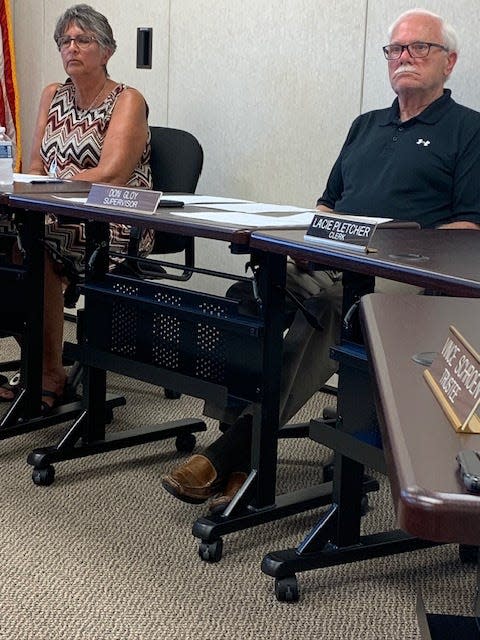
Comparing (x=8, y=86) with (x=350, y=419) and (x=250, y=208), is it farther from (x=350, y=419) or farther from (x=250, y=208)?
(x=350, y=419)

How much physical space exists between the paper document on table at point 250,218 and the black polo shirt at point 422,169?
506 mm

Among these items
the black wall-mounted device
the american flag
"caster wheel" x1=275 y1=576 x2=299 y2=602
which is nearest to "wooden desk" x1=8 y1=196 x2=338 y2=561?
"caster wheel" x1=275 y1=576 x2=299 y2=602

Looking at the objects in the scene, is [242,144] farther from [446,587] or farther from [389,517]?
[446,587]

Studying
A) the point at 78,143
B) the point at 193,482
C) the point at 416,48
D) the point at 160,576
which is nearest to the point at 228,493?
the point at 193,482

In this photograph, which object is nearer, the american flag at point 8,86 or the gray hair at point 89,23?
the gray hair at point 89,23

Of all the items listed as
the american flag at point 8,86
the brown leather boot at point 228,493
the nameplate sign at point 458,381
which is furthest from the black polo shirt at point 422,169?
the american flag at point 8,86

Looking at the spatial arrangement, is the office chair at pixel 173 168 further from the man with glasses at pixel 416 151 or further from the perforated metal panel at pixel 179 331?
the perforated metal panel at pixel 179 331

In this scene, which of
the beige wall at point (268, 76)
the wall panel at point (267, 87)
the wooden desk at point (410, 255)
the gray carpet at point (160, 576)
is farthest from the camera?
the wall panel at point (267, 87)

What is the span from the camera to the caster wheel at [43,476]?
2.42 m

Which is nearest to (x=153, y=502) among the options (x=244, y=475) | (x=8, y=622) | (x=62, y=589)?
Result: (x=244, y=475)

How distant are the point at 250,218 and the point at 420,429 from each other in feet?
4.94

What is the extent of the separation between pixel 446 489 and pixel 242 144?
10.9 ft

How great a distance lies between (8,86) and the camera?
15.2 ft

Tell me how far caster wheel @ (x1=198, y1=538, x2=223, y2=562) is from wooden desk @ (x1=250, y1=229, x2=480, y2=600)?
16cm
